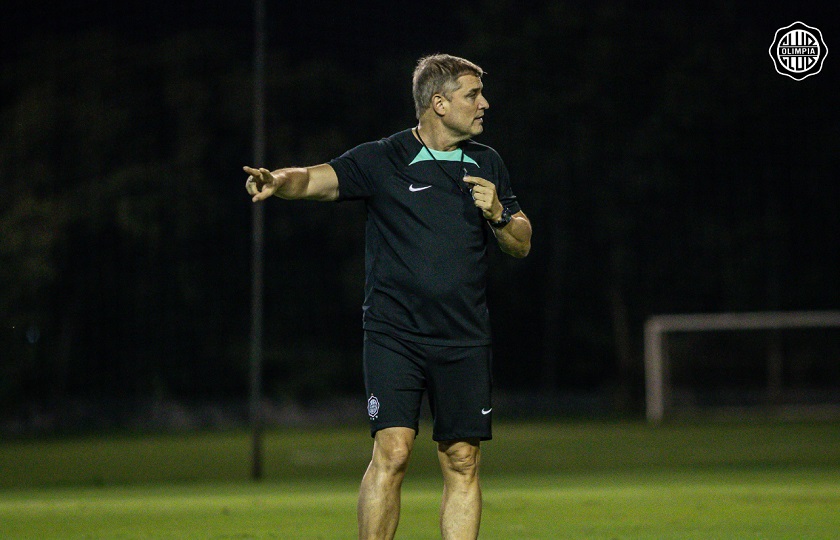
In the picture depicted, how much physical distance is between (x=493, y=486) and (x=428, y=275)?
746cm

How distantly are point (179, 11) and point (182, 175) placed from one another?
369 cm

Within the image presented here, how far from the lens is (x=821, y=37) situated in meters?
26.0

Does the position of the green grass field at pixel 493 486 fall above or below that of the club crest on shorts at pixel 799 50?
below

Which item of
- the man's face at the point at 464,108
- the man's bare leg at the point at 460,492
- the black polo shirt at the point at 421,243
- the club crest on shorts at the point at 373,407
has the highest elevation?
the man's face at the point at 464,108

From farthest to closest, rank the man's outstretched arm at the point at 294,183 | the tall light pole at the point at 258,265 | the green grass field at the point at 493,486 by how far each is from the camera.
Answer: the tall light pole at the point at 258,265 → the green grass field at the point at 493,486 → the man's outstretched arm at the point at 294,183

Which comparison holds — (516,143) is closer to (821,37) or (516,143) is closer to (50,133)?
(821,37)

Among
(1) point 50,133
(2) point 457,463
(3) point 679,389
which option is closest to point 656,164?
(3) point 679,389

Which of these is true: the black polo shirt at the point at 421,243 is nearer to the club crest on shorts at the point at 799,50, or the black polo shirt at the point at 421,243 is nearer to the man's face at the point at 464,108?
the man's face at the point at 464,108

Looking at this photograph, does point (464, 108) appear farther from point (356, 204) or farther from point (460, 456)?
point (356, 204)

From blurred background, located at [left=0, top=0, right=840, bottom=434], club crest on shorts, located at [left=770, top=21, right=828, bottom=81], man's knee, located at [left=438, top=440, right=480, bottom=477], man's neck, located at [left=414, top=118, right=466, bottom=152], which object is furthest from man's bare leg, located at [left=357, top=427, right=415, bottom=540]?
blurred background, located at [left=0, top=0, right=840, bottom=434]

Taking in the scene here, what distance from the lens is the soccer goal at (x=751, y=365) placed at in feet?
92.4

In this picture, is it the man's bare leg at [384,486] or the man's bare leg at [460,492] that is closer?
the man's bare leg at [384,486]

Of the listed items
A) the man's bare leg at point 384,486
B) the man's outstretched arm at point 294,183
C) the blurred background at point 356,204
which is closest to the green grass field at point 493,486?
the man's bare leg at point 384,486

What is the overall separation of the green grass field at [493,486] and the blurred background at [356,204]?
17.3 feet
